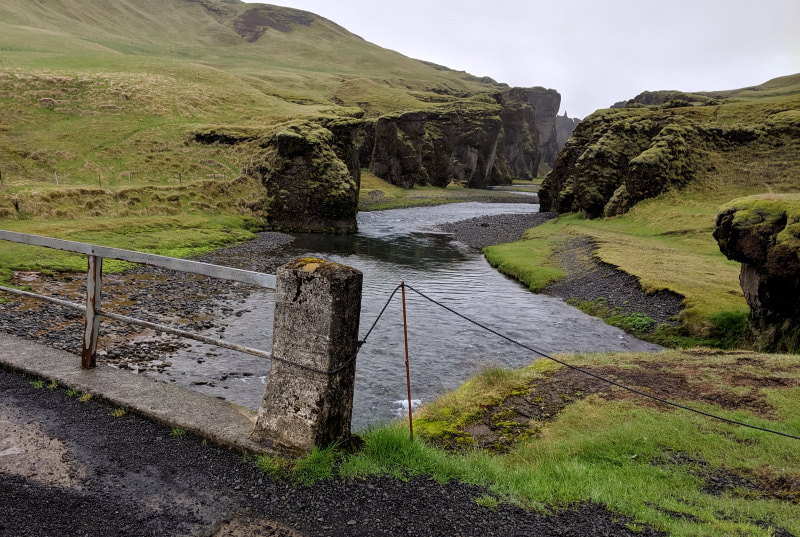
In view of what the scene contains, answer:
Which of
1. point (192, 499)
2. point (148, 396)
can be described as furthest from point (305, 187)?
point (192, 499)

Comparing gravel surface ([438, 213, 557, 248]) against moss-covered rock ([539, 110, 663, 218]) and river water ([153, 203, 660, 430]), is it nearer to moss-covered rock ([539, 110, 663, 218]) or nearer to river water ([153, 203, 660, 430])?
moss-covered rock ([539, 110, 663, 218])

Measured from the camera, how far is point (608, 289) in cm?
3250

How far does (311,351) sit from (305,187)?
57.8m

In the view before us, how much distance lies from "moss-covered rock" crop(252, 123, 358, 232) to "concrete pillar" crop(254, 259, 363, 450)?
5616 cm

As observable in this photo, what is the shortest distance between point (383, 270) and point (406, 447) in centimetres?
3384

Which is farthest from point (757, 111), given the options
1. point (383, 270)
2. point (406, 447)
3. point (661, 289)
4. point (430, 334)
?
point (406, 447)

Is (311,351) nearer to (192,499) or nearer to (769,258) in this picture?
(192,499)

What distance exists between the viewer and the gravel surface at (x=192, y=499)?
5.20m

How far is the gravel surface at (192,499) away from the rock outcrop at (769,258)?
18264 mm

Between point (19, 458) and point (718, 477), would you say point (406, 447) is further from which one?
point (718, 477)

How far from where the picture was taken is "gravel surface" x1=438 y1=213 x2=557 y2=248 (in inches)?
2427

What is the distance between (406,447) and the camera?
7.13 meters

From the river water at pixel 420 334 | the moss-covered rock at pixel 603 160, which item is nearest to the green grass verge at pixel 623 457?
the river water at pixel 420 334

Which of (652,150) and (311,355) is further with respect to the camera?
(652,150)
